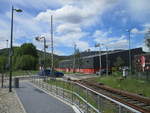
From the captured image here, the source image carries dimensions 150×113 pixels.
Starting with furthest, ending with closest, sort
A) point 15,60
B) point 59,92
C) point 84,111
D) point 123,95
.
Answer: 1. point 15,60
2. point 123,95
3. point 59,92
4. point 84,111

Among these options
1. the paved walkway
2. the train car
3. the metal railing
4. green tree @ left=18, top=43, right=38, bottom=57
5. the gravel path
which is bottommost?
the gravel path

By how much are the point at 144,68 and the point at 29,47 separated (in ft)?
286

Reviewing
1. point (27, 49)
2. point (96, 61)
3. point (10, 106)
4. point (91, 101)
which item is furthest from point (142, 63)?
point (27, 49)

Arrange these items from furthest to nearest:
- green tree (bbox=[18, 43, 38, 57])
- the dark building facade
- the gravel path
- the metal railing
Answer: green tree (bbox=[18, 43, 38, 57]) < the dark building facade < the gravel path < the metal railing

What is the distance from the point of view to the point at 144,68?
38.8 metres

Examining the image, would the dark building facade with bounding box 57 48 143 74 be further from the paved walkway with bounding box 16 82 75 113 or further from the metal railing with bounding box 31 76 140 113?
the paved walkway with bounding box 16 82 75 113

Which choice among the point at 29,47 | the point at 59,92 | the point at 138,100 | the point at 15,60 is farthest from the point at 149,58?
the point at 29,47

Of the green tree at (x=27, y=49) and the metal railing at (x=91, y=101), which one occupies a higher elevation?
the green tree at (x=27, y=49)

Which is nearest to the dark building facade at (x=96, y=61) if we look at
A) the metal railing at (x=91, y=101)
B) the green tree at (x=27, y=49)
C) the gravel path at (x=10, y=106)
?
the green tree at (x=27, y=49)

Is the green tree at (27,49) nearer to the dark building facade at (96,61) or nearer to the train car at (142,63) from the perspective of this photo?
the dark building facade at (96,61)

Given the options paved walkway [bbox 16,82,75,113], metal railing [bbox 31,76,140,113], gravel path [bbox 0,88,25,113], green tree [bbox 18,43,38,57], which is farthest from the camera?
green tree [bbox 18,43,38,57]

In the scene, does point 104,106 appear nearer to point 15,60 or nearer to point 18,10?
point 18,10

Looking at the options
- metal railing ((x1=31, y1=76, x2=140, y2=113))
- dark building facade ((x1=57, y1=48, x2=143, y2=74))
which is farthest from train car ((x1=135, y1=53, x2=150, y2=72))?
dark building facade ((x1=57, y1=48, x2=143, y2=74))

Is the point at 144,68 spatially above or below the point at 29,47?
below
